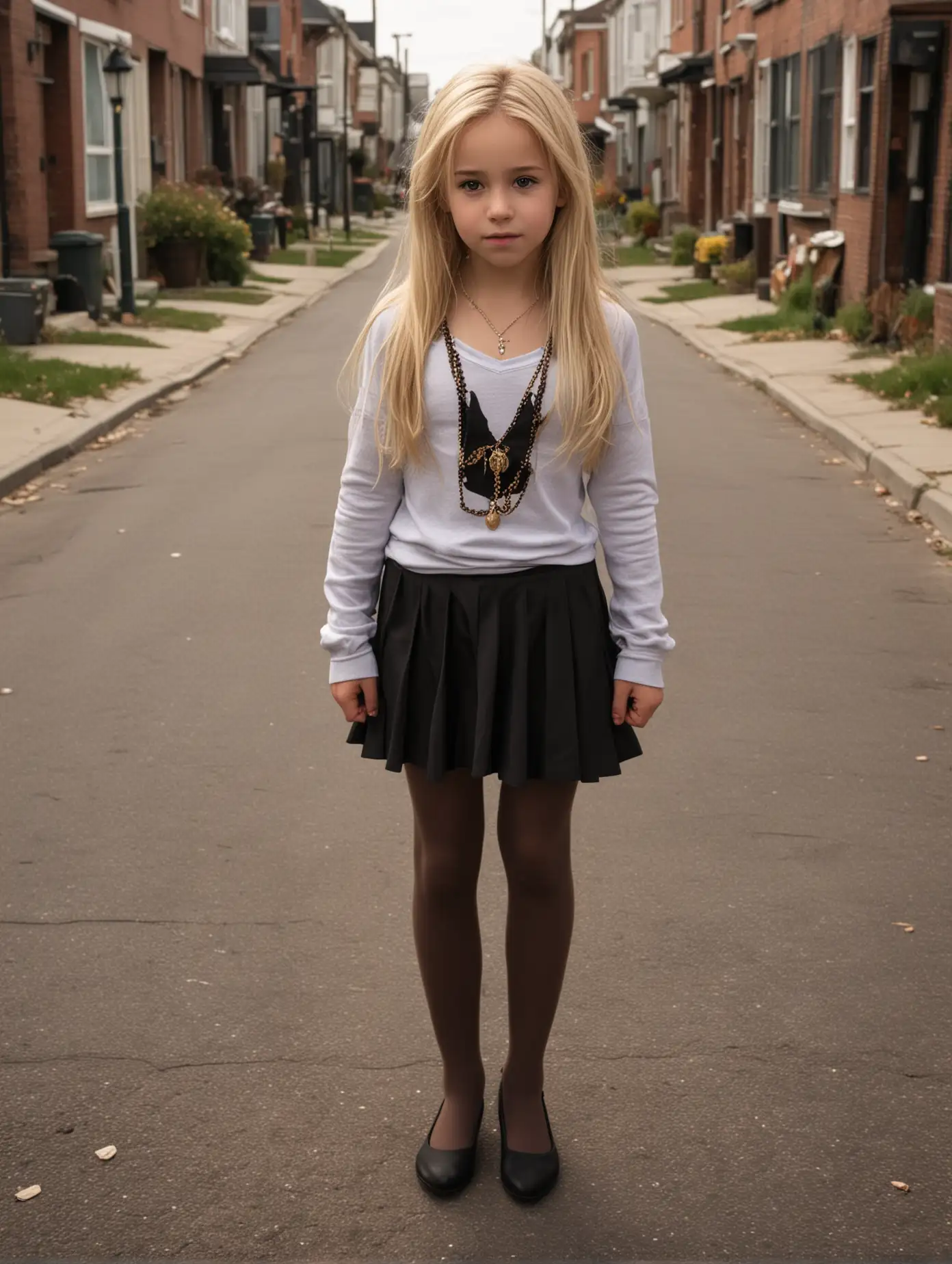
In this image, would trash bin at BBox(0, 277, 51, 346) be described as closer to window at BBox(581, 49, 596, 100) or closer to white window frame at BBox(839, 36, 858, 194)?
white window frame at BBox(839, 36, 858, 194)

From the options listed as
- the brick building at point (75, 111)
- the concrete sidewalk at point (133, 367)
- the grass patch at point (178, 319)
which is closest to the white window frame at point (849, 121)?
the concrete sidewalk at point (133, 367)

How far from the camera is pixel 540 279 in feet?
9.64

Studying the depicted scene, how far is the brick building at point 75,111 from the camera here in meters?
20.2

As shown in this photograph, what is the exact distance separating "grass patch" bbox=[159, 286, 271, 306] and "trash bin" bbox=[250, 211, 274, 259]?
9.20m

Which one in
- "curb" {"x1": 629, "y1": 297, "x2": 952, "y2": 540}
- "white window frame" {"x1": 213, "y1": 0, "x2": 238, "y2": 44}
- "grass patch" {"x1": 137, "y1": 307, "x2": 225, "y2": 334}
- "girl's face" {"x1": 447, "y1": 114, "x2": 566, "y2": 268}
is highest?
"white window frame" {"x1": 213, "y1": 0, "x2": 238, "y2": 44}

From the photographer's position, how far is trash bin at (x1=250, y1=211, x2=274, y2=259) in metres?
36.8

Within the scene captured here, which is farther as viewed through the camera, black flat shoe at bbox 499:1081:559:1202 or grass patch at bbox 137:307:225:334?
grass patch at bbox 137:307:225:334

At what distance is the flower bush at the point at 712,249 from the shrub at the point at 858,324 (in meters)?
12.6

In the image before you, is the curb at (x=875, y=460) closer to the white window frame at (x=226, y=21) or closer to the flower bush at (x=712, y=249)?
the flower bush at (x=712, y=249)

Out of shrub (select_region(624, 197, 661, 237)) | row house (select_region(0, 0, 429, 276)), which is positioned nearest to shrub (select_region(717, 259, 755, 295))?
row house (select_region(0, 0, 429, 276))

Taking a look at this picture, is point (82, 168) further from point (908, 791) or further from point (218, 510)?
point (908, 791)

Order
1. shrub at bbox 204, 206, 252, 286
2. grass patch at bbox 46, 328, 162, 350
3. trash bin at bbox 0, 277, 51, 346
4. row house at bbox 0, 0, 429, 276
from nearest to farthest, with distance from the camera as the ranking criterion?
1. trash bin at bbox 0, 277, 51, 346
2. grass patch at bbox 46, 328, 162, 350
3. row house at bbox 0, 0, 429, 276
4. shrub at bbox 204, 206, 252, 286

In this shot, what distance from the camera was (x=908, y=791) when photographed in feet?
17.4

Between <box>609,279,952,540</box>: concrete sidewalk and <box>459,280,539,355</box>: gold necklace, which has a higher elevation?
<box>459,280,539,355</box>: gold necklace
